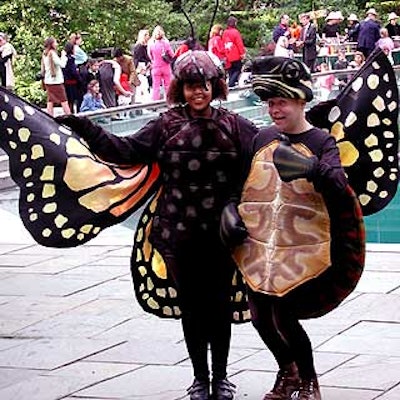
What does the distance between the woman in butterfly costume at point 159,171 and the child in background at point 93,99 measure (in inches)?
523

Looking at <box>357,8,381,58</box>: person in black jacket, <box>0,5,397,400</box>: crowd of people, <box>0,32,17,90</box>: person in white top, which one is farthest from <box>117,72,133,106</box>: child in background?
<box>0,5,397,400</box>: crowd of people

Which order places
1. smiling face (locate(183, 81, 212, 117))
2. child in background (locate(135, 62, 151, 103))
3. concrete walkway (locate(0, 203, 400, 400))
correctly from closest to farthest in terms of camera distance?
smiling face (locate(183, 81, 212, 117)), concrete walkway (locate(0, 203, 400, 400)), child in background (locate(135, 62, 151, 103))

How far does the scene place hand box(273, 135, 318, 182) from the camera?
16.7 feet

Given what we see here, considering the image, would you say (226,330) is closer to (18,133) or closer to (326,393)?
(326,393)

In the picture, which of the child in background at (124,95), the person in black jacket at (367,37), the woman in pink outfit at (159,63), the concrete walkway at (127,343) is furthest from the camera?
the person in black jacket at (367,37)

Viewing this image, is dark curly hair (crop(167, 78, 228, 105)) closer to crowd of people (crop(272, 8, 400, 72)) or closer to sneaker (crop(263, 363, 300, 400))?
sneaker (crop(263, 363, 300, 400))

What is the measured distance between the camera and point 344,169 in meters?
5.66

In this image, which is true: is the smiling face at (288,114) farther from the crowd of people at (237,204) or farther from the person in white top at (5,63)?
the person in white top at (5,63)

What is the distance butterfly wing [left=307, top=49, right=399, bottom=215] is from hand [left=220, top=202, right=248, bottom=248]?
2.04 ft

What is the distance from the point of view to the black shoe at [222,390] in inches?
227

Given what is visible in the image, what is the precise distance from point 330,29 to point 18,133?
1002 inches

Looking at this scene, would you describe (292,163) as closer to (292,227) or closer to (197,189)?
(292,227)

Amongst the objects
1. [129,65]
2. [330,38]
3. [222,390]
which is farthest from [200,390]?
[330,38]

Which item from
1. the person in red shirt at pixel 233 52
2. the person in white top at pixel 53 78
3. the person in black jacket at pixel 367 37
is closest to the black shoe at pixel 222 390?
the person in white top at pixel 53 78
